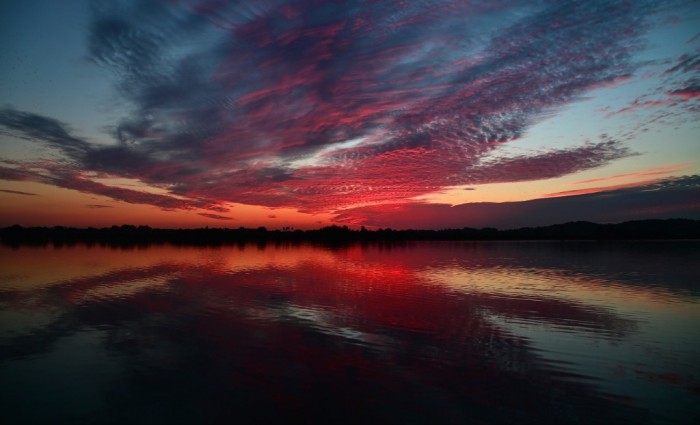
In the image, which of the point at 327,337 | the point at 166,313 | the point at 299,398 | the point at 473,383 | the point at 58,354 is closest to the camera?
the point at 299,398

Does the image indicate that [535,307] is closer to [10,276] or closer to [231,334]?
[231,334]

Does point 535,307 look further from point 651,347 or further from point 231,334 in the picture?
point 231,334

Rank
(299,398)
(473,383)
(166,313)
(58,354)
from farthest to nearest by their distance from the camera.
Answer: (166,313), (58,354), (473,383), (299,398)

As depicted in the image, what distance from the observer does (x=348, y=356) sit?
40.4 feet

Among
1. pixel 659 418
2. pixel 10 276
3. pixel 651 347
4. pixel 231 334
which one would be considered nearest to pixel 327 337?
pixel 231 334

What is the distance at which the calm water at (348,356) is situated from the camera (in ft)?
28.7

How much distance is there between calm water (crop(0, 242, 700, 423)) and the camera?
8734 mm

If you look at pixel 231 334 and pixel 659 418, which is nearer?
pixel 659 418

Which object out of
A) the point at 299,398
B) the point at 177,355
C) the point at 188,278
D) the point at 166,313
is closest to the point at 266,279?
the point at 188,278

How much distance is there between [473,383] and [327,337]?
5.85 m

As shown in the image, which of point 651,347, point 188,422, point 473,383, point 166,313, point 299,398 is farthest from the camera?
point 166,313

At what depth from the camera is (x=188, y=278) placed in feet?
104

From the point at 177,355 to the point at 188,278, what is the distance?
20691 mm

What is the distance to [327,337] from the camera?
14531 millimetres
